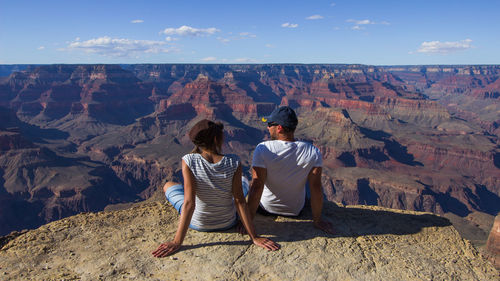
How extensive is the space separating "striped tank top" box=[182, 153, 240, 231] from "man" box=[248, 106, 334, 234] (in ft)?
1.67

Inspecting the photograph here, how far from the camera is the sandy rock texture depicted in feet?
15.6

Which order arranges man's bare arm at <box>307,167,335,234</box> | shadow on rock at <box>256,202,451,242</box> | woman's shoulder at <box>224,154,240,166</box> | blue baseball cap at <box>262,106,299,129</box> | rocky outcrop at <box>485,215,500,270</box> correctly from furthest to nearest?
1. rocky outcrop at <box>485,215,500,270</box>
2. shadow on rock at <box>256,202,451,242</box>
3. man's bare arm at <box>307,167,335,234</box>
4. blue baseball cap at <box>262,106,299,129</box>
5. woman's shoulder at <box>224,154,240,166</box>

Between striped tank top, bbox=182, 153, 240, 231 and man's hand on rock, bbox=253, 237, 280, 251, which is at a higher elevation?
striped tank top, bbox=182, 153, 240, 231

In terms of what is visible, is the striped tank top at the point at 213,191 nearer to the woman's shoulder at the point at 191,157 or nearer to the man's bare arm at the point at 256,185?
the woman's shoulder at the point at 191,157

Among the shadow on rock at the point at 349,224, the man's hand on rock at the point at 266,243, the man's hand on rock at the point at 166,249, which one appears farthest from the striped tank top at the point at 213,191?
the shadow on rock at the point at 349,224

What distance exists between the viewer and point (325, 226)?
620 cm

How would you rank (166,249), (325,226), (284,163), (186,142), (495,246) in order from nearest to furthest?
(166,249), (284,163), (325,226), (495,246), (186,142)

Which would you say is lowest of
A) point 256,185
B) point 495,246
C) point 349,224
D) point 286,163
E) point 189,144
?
point 189,144

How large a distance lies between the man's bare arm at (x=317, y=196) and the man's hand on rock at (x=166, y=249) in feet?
9.11

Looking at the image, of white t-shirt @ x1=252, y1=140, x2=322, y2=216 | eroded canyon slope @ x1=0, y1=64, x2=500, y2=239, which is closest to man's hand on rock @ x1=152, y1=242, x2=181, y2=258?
white t-shirt @ x1=252, y1=140, x2=322, y2=216

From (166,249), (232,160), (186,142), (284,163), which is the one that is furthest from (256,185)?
(186,142)

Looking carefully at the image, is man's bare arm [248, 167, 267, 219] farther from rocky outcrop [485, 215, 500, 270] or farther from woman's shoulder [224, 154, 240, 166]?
rocky outcrop [485, 215, 500, 270]

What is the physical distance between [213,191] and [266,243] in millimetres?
1374

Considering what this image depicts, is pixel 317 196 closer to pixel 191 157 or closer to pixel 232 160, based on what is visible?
pixel 232 160
